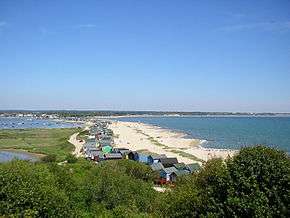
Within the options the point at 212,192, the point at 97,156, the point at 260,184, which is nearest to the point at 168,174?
the point at 97,156

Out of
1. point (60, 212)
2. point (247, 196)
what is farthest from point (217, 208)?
point (60, 212)

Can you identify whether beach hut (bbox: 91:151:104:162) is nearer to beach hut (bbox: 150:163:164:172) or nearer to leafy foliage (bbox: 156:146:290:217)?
beach hut (bbox: 150:163:164:172)

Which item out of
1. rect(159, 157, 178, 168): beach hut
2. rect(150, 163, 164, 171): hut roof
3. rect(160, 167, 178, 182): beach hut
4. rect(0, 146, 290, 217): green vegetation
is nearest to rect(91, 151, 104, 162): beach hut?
rect(159, 157, 178, 168): beach hut

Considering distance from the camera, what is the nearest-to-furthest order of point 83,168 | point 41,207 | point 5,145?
1. point 41,207
2. point 83,168
3. point 5,145

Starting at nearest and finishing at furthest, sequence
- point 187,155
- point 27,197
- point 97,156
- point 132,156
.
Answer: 1. point 27,197
2. point 132,156
3. point 97,156
4. point 187,155

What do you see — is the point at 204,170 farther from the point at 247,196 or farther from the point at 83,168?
the point at 83,168

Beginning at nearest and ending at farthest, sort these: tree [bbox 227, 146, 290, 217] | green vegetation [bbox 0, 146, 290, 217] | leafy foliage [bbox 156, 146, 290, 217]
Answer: tree [bbox 227, 146, 290, 217], leafy foliage [bbox 156, 146, 290, 217], green vegetation [bbox 0, 146, 290, 217]

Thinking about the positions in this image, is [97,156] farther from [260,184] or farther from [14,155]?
[260,184]

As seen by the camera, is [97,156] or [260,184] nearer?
[260,184]

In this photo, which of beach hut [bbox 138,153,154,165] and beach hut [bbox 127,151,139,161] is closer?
beach hut [bbox 138,153,154,165]

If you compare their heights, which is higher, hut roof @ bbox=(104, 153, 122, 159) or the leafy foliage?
the leafy foliage

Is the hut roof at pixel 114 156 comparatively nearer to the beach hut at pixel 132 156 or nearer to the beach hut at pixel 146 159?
the beach hut at pixel 132 156
